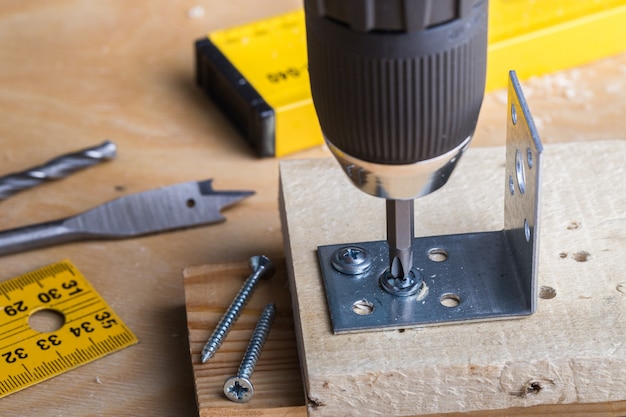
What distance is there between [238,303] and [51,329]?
0.19m

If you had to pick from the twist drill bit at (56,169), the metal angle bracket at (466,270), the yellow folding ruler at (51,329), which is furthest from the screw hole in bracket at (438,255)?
the twist drill bit at (56,169)

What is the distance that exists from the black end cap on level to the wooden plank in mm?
237

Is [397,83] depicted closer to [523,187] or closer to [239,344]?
[523,187]

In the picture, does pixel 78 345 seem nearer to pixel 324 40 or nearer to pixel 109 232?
pixel 109 232

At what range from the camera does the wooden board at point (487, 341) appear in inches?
31.8

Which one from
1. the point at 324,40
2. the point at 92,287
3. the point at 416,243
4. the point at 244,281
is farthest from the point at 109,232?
the point at 324,40

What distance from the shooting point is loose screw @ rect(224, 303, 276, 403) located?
33.5 inches

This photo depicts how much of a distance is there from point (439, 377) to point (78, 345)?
0.35m

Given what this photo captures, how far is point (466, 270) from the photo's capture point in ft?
2.92

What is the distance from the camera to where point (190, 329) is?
93cm

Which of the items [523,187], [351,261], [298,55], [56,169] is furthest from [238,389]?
[298,55]

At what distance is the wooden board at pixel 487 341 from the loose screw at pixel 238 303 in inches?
1.3

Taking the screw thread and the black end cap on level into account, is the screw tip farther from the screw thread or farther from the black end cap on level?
the black end cap on level

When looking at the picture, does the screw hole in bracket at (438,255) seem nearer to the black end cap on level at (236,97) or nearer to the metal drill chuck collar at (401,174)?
the metal drill chuck collar at (401,174)
